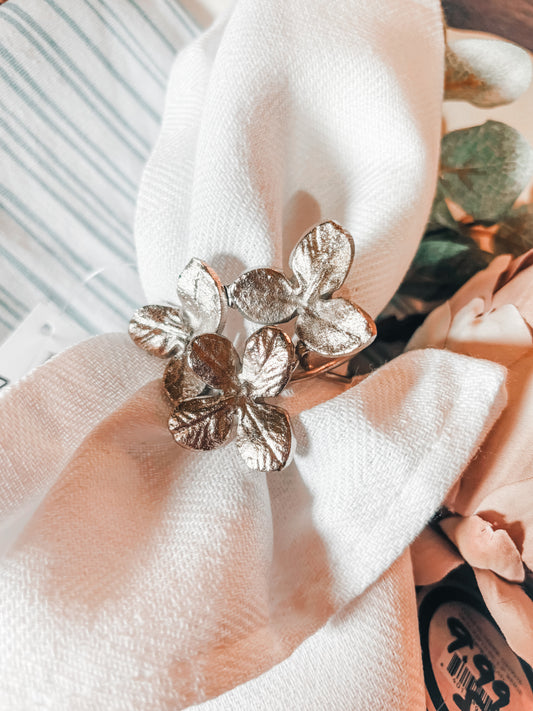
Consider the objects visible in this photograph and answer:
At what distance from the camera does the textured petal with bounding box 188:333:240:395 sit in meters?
0.25

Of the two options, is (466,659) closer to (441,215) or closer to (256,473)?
(256,473)

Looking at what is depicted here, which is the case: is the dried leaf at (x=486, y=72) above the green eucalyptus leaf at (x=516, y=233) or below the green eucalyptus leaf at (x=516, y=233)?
above

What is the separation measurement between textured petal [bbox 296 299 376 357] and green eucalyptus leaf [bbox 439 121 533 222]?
164 millimetres

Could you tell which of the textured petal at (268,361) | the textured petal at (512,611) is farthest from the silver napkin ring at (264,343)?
the textured petal at (512,611)

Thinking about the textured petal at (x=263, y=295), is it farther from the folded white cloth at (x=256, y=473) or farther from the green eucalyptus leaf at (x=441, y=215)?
the green eucalyptus leaf at (x=441, y=215)

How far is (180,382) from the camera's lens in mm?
277

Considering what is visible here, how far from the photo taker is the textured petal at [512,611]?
0.25 metres

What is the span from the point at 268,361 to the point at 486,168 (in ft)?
0.71

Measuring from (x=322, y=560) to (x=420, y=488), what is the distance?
2.3 inches

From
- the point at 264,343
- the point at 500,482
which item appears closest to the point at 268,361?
the point at 264,343

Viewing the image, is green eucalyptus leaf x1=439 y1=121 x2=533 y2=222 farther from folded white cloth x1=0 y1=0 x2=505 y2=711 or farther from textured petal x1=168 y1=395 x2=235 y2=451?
textured petal x1=168 y1=395 x2=235 y2=451

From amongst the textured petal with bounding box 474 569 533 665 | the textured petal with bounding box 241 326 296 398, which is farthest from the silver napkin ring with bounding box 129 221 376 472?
the textured petal with bounding box 474 569 533 665

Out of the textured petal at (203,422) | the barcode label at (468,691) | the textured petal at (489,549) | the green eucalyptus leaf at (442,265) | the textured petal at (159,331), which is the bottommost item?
the barcode label at (468,691)

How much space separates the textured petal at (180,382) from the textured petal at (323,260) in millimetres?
67
